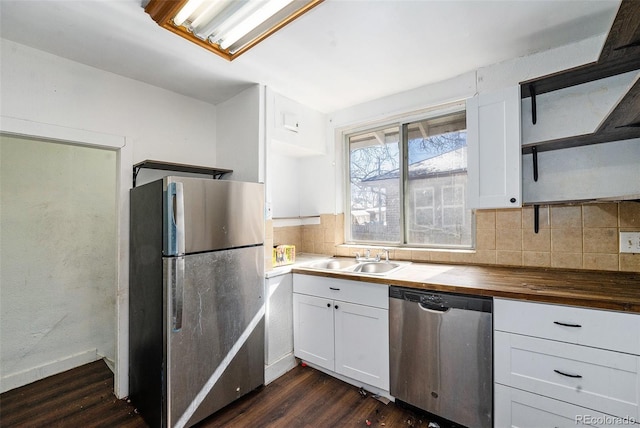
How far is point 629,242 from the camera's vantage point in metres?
1.70

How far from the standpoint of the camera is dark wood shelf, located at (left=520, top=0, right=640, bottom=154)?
1.12 meters

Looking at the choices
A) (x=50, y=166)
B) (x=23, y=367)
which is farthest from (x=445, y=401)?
(x=50, y=166)

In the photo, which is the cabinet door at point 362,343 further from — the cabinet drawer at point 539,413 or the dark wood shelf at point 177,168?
the dark wood shelf at point 177,168

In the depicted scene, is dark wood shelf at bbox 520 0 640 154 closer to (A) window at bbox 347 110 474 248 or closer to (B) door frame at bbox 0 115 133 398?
(A) window at bbox 347 110 474 248

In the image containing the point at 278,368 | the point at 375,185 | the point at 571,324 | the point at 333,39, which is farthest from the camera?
the point at 375,185

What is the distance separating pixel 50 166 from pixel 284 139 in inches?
81.3

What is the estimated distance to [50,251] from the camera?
2453 millimetres

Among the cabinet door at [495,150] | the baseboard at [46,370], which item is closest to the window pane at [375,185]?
the cabinet door at [495,150]

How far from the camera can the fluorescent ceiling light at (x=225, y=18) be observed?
138cm

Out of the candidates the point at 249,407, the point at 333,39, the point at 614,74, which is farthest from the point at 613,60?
the point at 249,407

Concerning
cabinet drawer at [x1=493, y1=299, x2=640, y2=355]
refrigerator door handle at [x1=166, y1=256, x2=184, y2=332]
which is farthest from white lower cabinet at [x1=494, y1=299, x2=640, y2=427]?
refrigerator door handle at [x1=166, y1=256, x2=184, y2=332]

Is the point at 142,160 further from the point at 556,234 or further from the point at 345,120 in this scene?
the point at 556,234

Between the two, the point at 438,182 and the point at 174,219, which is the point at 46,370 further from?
the point at 438,182

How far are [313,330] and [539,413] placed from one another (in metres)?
1.46
